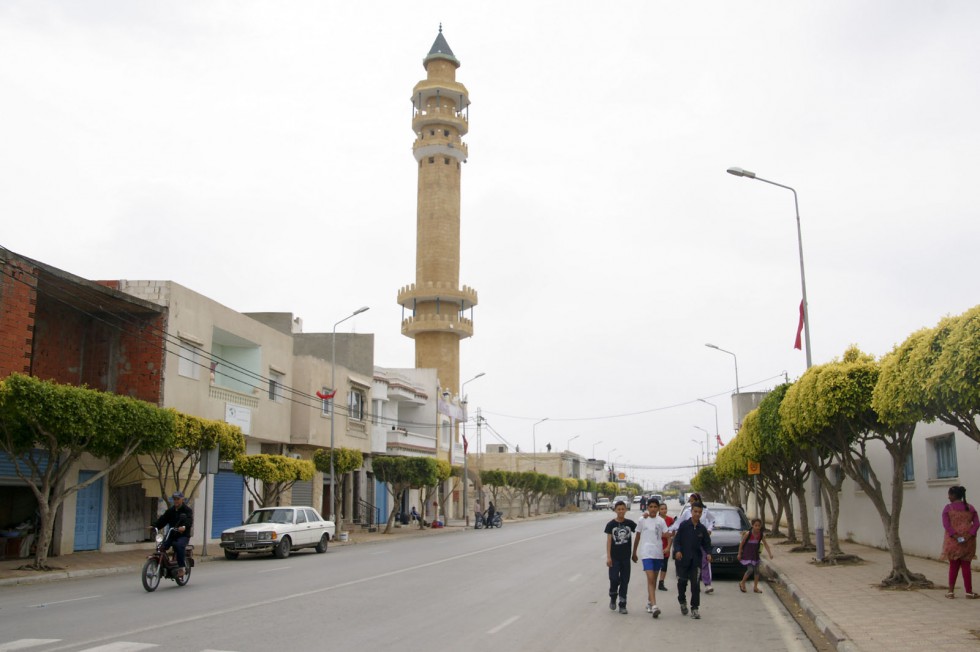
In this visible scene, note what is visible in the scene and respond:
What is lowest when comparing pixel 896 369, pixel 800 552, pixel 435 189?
pixel 800 552

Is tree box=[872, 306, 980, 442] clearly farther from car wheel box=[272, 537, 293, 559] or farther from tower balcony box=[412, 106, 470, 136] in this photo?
tower balcony box=[412, 106, 470, 136]

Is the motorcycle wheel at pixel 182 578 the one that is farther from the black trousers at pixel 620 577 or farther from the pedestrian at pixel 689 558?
A: the pedestrian at pixel 689 558

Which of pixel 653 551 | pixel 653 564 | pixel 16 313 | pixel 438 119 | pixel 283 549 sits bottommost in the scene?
pixel 283 549

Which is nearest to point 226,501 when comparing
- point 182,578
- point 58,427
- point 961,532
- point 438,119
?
point 58,427

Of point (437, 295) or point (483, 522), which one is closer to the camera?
point (483, 522)

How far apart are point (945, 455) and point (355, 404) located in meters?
31.9

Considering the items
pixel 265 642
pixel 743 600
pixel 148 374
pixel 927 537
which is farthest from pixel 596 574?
pixel 148 374

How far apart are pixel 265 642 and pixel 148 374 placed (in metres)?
21.0

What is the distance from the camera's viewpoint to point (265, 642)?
1009cm

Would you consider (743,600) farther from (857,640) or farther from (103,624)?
(103,624)

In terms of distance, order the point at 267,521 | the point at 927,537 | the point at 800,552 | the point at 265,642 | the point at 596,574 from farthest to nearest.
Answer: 1. the point at 267,521
2. the point at 800,552
3. the point at 927,537
4. the point at 596,574
5. the point at 265,642

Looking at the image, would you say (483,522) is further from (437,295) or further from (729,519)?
(729,519)

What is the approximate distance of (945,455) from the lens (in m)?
21.2

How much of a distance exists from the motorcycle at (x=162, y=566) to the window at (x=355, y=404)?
28.7 metres
